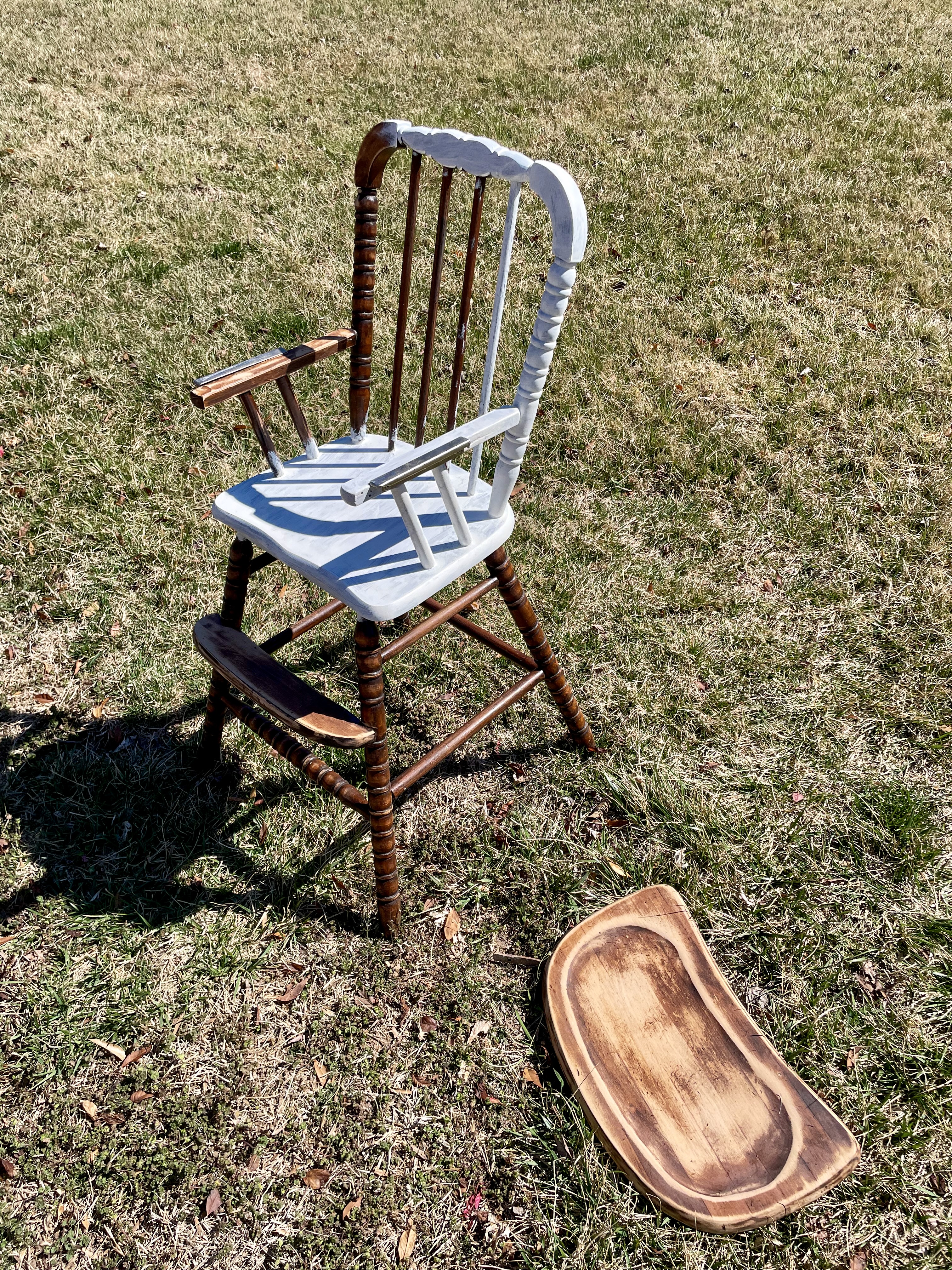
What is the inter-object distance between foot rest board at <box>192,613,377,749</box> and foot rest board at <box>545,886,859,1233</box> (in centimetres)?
93

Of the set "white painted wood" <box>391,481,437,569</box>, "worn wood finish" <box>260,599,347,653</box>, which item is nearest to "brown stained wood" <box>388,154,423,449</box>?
"white painted wood" <box>391,481,437,569</box>

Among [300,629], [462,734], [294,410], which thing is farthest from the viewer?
[300,629]

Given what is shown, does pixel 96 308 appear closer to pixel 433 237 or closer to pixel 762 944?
pixel 433 237

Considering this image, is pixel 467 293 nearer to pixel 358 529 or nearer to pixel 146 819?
pixel 358 529

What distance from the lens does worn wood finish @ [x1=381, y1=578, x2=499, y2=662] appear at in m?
2.30

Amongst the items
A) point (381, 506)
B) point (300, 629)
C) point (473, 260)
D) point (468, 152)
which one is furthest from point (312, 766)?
point (468, 152)

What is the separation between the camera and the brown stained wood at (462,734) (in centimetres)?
235

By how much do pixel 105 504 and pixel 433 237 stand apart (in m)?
3.06

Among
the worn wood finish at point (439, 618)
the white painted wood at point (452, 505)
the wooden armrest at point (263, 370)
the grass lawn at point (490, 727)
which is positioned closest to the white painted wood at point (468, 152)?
the wooden armrest at point (263, 370)

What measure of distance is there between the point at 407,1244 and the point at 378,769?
110 cm

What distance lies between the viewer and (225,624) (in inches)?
95.1

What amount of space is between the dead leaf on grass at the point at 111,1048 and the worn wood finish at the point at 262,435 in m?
1.64

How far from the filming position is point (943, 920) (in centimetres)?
243

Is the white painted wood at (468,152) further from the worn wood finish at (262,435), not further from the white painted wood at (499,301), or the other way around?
the worn wood finish at (262,435)
